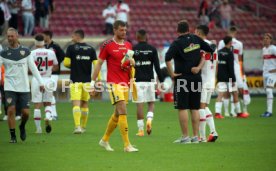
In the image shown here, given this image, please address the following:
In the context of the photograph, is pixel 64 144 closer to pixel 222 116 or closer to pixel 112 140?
pixel 112 140

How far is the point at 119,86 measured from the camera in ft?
46.6

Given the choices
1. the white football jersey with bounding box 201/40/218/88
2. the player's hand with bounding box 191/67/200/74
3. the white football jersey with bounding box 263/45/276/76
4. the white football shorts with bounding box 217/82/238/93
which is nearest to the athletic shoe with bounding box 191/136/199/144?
the white football jersey with bounding box 201/40/218/88

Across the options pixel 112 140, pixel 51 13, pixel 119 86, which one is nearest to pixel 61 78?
pixel 51 13

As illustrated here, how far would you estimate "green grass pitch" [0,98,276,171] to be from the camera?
478 inches

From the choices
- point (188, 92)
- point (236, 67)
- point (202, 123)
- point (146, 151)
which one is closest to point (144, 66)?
point (202, 123)

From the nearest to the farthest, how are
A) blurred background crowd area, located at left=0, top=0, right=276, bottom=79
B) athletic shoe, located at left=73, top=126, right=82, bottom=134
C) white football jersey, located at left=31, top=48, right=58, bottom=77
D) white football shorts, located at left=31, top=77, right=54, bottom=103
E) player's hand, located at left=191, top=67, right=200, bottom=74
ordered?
player's hand, located at left=191, top=67, right=200, bottom=74, athletic shoe, located at left=73, top=126, right=82, bottom=134, white football shorts, located at left=31, top=77, right=54, bottom=103, white football jersey, located at left=31, top=48, right=58, bottom=77, blurred background crowd area, located at left=0, top=0, right=276, bottom=79

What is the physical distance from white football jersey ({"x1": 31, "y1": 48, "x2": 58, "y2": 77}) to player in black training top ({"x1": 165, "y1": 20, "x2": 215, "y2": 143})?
451 centimetres

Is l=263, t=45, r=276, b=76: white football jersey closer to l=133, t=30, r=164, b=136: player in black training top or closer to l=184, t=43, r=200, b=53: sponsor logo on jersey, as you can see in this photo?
l=133, t=30, r=164, b=136: player in black training top

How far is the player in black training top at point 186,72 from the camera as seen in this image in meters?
15.4

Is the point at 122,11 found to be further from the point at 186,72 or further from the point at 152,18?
the point at 186,72

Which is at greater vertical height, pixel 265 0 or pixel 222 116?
pixel 265 0

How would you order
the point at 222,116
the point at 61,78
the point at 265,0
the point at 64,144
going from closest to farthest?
the point at 64,144, the point at 222,116, the point at 61,78, the point at 265,0

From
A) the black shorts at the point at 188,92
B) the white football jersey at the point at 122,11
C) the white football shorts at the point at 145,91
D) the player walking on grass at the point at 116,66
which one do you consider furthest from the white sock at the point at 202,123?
the white football jersey at the point at 122,11

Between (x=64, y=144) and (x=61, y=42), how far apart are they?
16761mm
